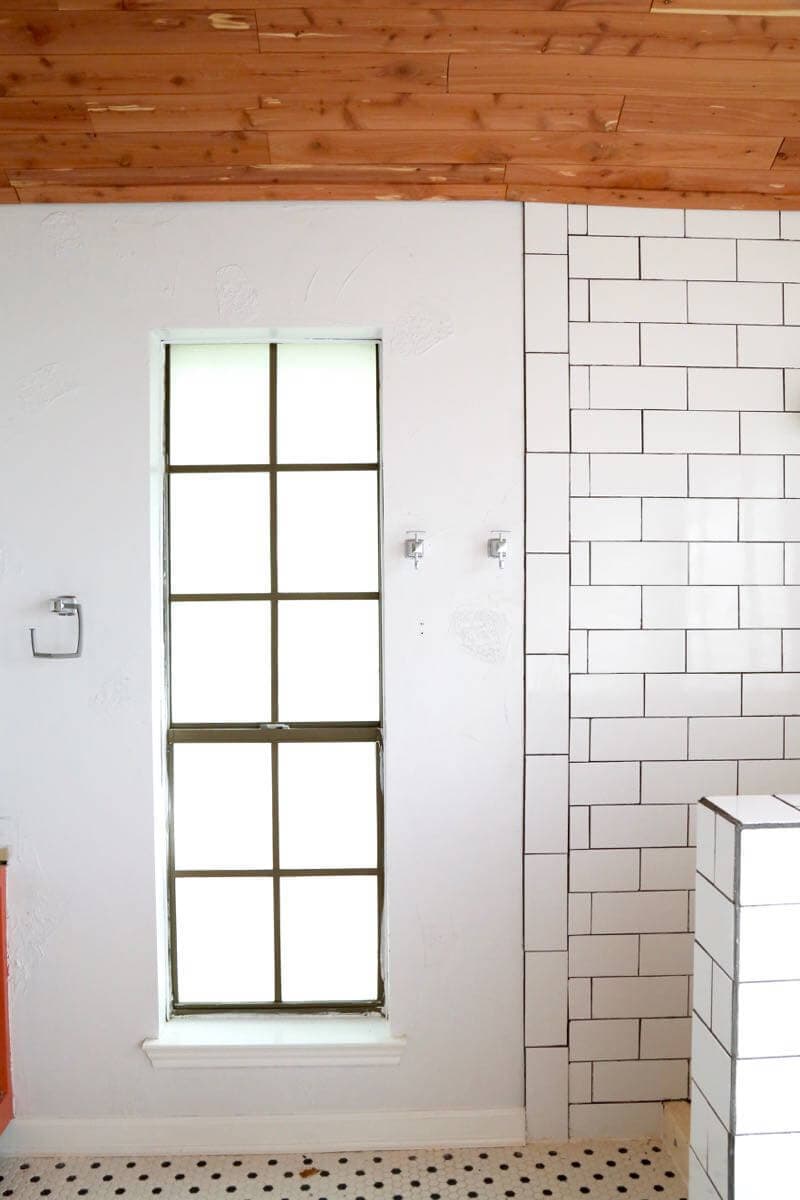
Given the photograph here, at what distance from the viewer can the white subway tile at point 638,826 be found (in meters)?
2.36

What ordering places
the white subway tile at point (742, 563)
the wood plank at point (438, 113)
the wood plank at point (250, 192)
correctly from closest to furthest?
the wood plank at point (438, 113), the wood plank at point (250, 192), the white subway tile at point (742, 563)

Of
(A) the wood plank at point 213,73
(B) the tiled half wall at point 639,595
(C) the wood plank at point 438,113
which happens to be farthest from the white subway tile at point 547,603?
(A) the wood plank at point 213,73

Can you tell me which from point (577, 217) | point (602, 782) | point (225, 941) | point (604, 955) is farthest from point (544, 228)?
point (225, 941)

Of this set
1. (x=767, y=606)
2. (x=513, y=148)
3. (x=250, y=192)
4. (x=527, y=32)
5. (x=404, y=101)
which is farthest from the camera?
(x=767, y=606)

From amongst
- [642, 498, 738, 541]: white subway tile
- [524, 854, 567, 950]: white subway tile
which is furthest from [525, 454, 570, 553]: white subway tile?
[524, 854, 567, 950]: white subway tile

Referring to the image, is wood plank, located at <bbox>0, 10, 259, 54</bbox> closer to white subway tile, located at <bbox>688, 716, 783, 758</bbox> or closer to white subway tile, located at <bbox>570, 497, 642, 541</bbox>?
white subway tile, located at <bbox>570, 497, 642, 541</bbox>

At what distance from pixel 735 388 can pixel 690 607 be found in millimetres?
637

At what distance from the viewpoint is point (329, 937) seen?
8.21ft

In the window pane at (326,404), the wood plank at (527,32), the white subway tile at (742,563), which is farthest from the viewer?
the window pane at (326,404)

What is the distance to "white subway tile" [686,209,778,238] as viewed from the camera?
234 centimetres

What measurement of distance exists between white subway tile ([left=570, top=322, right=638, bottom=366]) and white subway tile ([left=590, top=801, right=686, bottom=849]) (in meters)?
1.06

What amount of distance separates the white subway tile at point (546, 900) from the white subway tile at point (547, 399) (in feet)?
3.86

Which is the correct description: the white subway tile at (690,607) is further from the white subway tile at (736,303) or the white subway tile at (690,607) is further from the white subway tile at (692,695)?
the white subway tile at (736,303)

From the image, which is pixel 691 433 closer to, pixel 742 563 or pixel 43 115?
pixel 742 563
